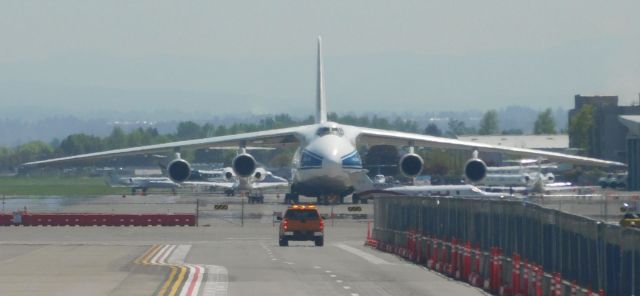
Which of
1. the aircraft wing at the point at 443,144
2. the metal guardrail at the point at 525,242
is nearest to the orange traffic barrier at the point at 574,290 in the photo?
the metal guardrail at the point at 525,242

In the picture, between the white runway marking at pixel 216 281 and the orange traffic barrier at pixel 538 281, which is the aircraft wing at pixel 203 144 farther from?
the orange traffic barrier at pixel 538 281

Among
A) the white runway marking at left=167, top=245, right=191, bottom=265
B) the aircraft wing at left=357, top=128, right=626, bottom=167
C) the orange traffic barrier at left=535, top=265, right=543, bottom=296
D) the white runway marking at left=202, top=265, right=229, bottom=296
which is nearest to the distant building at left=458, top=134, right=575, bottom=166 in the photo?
the aircraft wing at left=357, top=128, right=626, bottom=167

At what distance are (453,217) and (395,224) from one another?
10.0 metres

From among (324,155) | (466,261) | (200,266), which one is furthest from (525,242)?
(324,155)

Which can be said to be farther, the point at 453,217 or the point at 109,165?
the point at 109,165

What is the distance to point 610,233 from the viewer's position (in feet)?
59.4

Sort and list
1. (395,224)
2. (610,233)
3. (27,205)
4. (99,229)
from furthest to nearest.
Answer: (27,205)
(99,229)
(395,224)
(610,233)

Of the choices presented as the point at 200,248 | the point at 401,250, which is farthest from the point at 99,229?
the point at 401,250

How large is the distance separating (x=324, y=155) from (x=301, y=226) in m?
18.2

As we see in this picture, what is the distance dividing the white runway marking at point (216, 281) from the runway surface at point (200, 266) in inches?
0.7

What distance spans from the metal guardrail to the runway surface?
0.79m

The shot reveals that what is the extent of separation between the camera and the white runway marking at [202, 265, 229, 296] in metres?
26.1

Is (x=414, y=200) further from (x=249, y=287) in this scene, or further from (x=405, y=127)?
(x=405, y=127)

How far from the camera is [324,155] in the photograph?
64.0m
